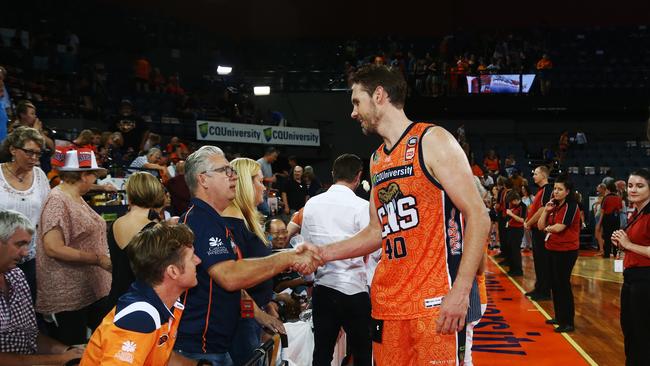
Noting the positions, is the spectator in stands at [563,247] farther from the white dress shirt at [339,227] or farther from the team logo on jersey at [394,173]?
the team logo on jersey at [394,173]

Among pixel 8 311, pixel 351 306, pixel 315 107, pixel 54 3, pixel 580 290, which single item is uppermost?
pixel 54 3

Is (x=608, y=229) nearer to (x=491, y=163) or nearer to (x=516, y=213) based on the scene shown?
(x=516, y=213)

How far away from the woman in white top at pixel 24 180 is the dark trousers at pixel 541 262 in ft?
22.5

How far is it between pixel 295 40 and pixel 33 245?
20.8m

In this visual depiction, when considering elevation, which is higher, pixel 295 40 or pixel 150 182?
pixel 295 40

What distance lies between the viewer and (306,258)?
3279 mm

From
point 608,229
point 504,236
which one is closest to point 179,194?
point 504,236

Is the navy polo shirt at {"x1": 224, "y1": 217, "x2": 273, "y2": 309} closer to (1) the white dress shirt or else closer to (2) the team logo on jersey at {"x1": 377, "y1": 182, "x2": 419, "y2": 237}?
(2) the team logo on jersey at {"x1": 377, "y1": 182, "x2": 419, "y2": 237}

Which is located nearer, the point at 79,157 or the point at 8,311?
the point at 8,311

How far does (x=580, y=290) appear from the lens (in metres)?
10.6

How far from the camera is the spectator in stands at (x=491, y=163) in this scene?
19.5 metres

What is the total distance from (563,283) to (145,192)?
5.17m

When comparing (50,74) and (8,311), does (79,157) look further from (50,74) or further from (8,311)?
(50,74)

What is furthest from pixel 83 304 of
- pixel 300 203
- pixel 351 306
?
pixel 300 203
